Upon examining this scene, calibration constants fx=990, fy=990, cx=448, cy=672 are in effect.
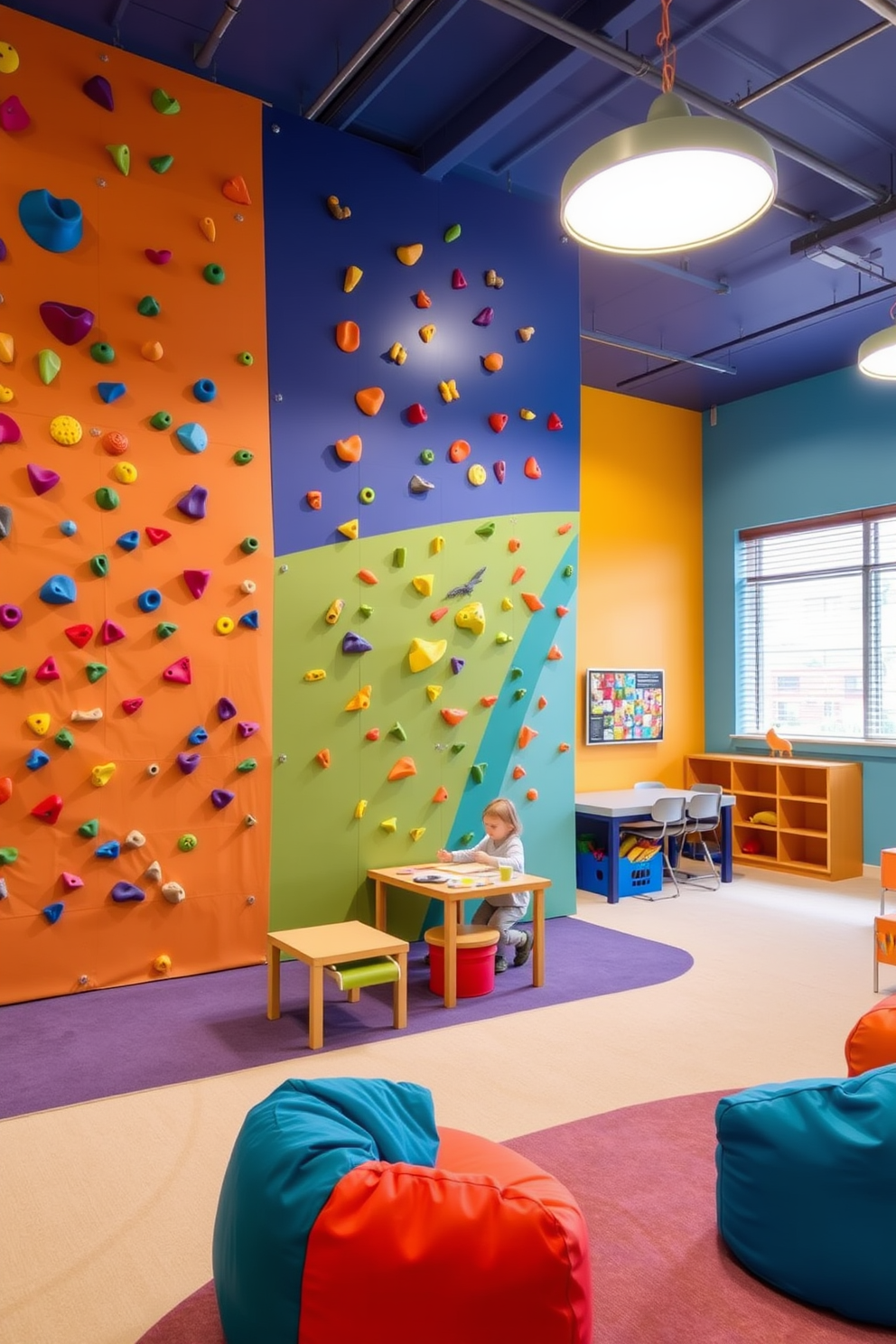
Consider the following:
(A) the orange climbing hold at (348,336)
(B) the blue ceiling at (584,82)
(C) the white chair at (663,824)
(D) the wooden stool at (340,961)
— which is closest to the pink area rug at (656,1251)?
(D) the wooden stool at (340,961)

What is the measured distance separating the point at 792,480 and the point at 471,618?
4.20 meters

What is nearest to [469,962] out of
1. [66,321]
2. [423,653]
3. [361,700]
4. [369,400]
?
[361,700]

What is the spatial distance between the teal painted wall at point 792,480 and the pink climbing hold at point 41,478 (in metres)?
6.39

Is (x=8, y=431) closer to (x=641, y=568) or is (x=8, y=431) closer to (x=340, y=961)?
(x=340, y=961)

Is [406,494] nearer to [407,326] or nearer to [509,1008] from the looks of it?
[407,326]

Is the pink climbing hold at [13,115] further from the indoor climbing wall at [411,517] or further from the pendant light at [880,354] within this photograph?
the pendant light at [880,354]

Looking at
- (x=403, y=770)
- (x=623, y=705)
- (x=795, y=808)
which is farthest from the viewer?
(x=623, y=705)

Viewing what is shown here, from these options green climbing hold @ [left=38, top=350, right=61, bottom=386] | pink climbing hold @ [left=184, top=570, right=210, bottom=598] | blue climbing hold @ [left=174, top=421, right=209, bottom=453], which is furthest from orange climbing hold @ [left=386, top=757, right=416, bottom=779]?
green climbing hold @ [left=38, top=350, right=61, bottom=386]

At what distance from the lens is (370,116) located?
5.52m

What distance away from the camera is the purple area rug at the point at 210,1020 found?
383 centimetres

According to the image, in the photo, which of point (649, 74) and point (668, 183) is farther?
point (649, 74)

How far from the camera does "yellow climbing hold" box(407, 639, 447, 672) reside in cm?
584

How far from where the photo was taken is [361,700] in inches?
222

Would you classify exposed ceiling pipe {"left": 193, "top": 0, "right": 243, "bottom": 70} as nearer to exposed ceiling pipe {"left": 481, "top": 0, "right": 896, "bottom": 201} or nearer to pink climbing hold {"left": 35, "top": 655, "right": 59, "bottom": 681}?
exposed ceiling pipe {"left": 481, "top": 0, "right": 896, "bottom": 201}
